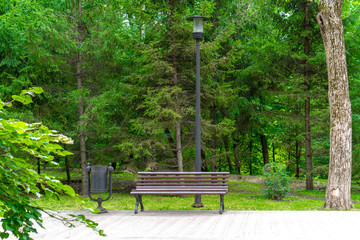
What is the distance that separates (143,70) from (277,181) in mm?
6131

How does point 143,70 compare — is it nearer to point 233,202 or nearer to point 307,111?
point 233,202

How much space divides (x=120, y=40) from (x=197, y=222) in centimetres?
837

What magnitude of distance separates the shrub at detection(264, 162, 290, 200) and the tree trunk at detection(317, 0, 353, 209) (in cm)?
209

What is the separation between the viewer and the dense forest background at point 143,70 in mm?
14000

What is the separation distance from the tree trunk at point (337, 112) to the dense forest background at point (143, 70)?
177 inches

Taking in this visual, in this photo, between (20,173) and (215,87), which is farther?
(215,87)

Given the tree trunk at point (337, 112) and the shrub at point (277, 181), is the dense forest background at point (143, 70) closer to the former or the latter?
the shrub at point (277, 181)

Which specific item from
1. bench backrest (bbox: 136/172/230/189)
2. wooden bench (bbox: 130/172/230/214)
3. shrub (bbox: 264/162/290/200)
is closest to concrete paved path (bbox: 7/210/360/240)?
wooden bench (bbox: 130/172/230/214)

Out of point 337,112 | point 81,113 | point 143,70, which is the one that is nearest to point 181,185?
point 337,112

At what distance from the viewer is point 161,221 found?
818 centimetres

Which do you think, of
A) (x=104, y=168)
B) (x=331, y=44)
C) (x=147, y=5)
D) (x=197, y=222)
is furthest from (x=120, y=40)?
(x=197, y=222)

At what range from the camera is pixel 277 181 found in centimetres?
1240

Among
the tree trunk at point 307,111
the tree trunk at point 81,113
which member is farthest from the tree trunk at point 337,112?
the tree trunk at point 81,113

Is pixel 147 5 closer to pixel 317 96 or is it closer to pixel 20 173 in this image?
pixel 317 96
